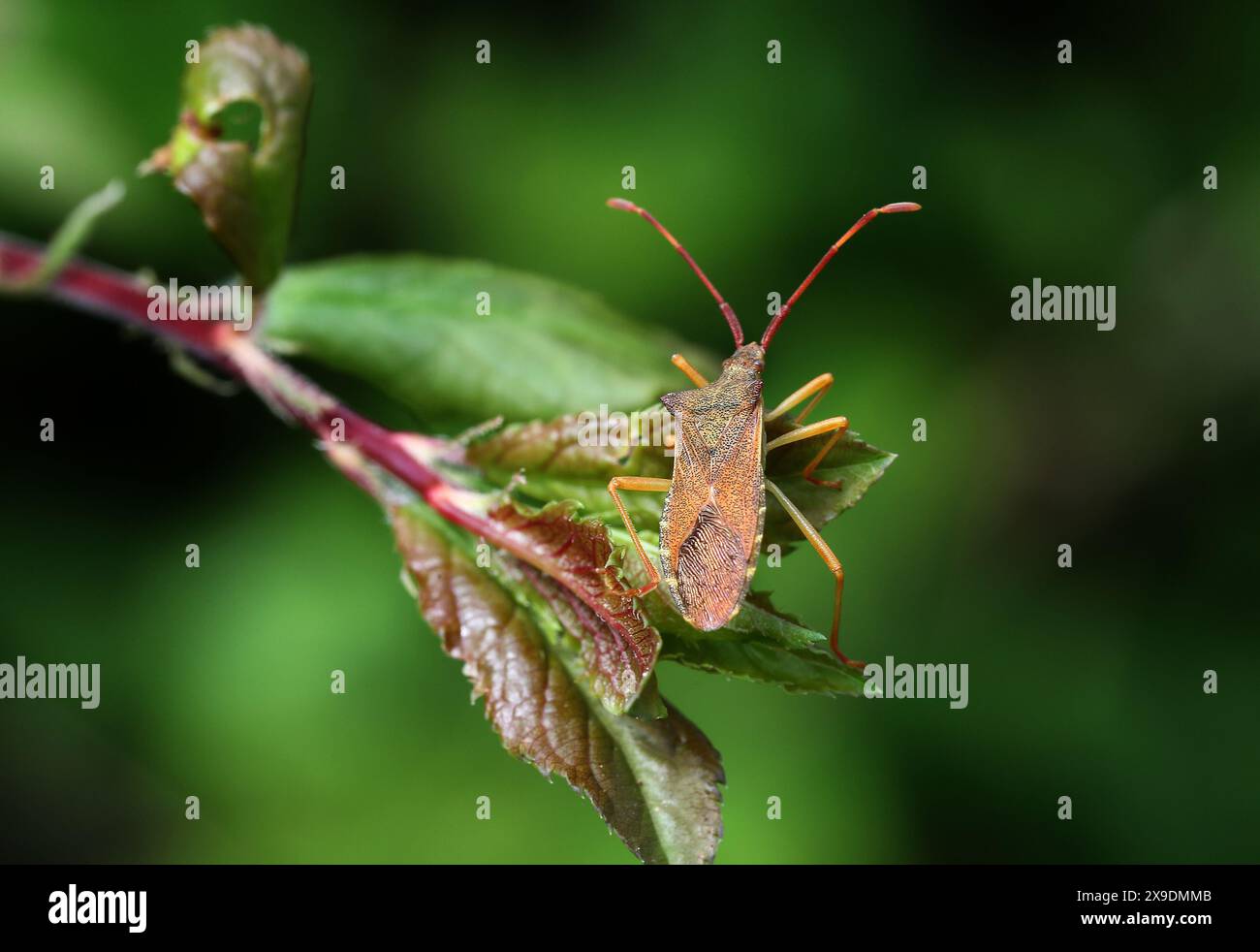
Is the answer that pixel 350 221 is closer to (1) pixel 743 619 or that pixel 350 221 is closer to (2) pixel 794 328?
(2) pixel 794 328

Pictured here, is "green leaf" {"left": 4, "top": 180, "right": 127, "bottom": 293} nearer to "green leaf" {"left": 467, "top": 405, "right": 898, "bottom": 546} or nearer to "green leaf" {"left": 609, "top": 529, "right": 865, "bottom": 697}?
"green leaf" {"left": 467, "top": 405, "right": 898, "bottom": 546}

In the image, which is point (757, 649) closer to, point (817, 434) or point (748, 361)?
point (817, 434)

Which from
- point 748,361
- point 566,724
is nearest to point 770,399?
point 748,361

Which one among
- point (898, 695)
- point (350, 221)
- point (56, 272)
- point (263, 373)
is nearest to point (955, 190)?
point (898, 695)

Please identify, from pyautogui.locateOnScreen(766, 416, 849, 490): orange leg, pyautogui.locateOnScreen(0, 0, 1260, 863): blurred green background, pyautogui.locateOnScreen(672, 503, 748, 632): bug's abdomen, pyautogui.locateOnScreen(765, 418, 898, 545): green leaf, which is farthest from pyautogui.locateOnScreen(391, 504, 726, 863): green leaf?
pyautogui.locateOnScreen(0, 0, 1260, 863): blurred green background

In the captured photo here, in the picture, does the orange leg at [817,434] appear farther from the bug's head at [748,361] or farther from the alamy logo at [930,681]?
the alamy logo at [930,681]
